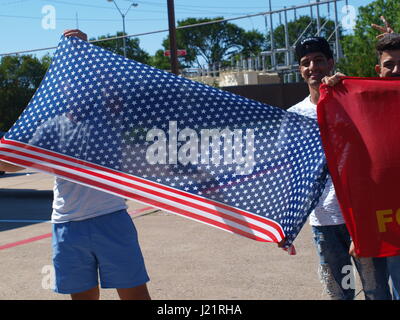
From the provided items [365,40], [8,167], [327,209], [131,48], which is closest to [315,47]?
[327,209]

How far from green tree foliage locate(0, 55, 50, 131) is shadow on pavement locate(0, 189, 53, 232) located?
24.7 metres

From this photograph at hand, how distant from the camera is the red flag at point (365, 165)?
325cm

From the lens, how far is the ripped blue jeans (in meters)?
3.44

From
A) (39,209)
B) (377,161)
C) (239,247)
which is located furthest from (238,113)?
(39,209)

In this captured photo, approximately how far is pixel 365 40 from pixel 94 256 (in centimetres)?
2413

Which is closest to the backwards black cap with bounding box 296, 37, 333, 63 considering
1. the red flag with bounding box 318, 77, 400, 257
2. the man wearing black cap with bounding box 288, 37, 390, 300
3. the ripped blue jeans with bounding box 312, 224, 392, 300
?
the man wearing black cap with bounding box 288, 37, 390, 300

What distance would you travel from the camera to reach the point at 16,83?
137 ft

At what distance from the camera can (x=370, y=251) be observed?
129 inches

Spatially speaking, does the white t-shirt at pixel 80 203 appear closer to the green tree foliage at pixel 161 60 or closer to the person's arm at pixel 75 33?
the person's arm at pixel 75 33

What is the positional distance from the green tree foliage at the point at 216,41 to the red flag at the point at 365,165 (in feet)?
333

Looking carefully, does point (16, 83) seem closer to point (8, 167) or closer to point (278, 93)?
point (278, 93)

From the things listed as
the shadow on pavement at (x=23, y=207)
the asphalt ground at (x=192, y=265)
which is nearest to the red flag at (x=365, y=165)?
the asphalt ground at (x=192, y=265)

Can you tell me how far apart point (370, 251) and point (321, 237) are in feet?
1.27

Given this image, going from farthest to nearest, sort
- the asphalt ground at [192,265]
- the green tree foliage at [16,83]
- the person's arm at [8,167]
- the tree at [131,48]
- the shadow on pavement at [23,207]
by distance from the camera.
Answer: the tree at [131,48]
the green tree foliage at [16,83]
the shadow on pavement at [23,207]
the asphalt ground at [192,265]
the person's arm at [8,167]
